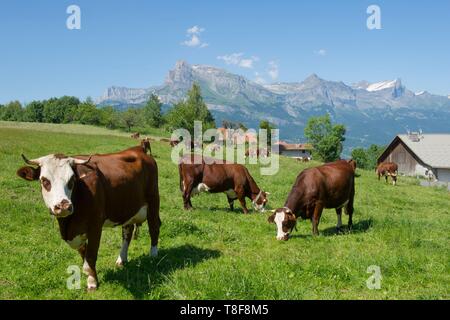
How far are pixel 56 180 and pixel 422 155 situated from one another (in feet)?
228

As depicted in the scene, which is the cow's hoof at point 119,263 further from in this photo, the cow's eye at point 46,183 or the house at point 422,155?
the house at point 422,155

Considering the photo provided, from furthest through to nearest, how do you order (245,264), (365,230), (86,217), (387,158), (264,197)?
(387,158), (264,197), (365,230), (245,264), (86,217)

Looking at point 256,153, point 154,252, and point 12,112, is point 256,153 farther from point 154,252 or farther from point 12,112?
point 12,112

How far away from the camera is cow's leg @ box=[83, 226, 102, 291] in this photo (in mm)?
6895

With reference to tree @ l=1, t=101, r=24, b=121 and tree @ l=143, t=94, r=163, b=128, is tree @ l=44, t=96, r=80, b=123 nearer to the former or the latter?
tree @ l=1, t=101, r=24, b=121

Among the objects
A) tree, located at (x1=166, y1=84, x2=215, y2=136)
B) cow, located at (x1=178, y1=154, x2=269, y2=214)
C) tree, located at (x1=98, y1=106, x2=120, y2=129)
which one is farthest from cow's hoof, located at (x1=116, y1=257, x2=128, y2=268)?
tree, located at (x1=98, y1=106, x2=120, y2=129)

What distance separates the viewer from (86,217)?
6.83 m

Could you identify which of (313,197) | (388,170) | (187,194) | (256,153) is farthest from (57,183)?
(256,153)

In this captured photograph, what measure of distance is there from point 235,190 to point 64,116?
454 ft

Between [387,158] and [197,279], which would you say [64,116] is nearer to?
[387,158]

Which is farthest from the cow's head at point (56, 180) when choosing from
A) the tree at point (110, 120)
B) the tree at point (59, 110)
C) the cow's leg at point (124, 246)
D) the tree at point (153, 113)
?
→ the tree at point (59, 110)

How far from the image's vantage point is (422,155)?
218ft

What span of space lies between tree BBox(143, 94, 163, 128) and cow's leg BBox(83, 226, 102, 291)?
11788 centimetres
